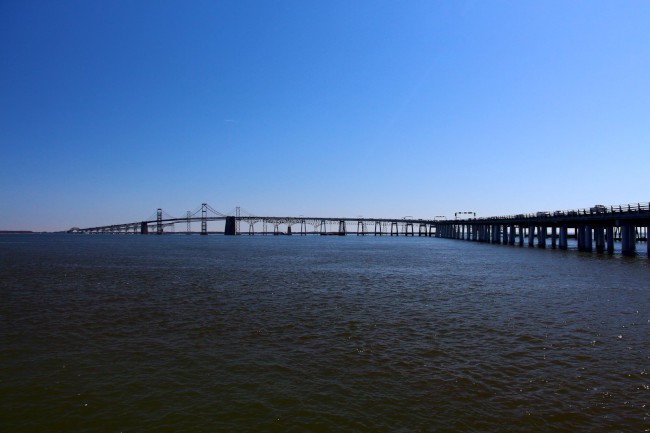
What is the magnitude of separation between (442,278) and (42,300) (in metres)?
29.6

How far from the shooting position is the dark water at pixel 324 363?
9.13 meters

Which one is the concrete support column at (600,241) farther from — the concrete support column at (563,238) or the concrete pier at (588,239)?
the concrete support column at (563,238)

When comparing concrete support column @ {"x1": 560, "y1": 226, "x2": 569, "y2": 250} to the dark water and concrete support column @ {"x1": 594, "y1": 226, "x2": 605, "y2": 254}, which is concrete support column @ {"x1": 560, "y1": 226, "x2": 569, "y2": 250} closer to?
concrete support column @ {"x1": 594, "y1": 226, "x2": 605, "y2": 254}

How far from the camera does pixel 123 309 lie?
21.5 m

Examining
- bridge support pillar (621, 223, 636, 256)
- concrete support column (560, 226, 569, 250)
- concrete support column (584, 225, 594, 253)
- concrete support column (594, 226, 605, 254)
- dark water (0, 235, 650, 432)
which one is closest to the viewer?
dark water (0, 235, 650, 432)

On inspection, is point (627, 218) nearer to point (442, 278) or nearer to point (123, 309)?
point (442, 278)

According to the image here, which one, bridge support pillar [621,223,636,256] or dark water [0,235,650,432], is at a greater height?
bridge support pillar [621,223,636,256]

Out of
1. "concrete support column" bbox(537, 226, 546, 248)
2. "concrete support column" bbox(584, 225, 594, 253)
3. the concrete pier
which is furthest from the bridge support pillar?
"concrete support column" bbox(537, 226, 546, 248)

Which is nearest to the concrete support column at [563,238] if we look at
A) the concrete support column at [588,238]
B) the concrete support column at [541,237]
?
the concrete support column at [588,238]

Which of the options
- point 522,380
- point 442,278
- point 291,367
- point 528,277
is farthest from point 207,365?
point 528,277

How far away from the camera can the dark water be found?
913 cm

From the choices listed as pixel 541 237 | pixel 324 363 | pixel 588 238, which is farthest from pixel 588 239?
pixel 324 363

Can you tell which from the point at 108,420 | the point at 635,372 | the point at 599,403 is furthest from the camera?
the point at 635,372

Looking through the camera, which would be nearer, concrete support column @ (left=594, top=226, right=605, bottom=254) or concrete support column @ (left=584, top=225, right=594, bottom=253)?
concrete support column @ (left=594, top=226, right=605, bottom=254)
